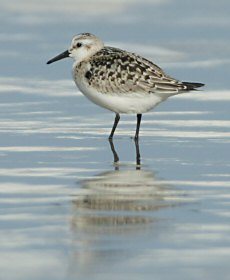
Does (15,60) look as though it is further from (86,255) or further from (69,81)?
(86,255)

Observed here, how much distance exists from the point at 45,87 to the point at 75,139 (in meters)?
2.53

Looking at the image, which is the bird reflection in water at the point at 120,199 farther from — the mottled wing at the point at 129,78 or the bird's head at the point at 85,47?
the bird's head at the point at 85,47

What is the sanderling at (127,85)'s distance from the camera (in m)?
13.4

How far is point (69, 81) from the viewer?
611 inches

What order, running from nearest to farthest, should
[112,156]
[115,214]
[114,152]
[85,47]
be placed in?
[115,214] < [112,156] < [114,152] < [85,47]

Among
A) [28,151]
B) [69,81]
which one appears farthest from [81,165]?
[69,81]

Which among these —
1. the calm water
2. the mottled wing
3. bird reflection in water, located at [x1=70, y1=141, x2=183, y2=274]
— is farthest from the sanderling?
bird reflection in water, located at [x1=70, y1=141, x2=183, y2=274]

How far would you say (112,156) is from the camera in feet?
38.9

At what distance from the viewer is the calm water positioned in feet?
26.1

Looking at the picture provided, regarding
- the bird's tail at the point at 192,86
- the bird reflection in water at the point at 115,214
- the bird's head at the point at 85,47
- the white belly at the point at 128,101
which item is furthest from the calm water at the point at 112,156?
the bird's head at the point at 85,47

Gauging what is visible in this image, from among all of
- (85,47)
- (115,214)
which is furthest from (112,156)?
(115,214)

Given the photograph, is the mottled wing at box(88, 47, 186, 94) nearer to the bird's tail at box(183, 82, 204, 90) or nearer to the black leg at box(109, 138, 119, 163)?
the bird's tail at box(183, 82, 204, 90)

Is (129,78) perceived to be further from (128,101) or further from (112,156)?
(112,156)

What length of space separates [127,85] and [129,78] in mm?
76
